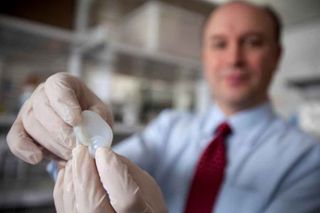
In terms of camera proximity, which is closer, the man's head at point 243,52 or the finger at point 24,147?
the finger at point 24,147

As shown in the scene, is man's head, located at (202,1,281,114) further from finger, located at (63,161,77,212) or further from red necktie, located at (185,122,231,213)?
finger, located at (63,161,77,212)

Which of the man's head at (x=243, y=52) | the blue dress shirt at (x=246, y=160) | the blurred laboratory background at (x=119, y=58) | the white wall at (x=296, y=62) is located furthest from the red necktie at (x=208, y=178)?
the white wall at (x=296, y=62)

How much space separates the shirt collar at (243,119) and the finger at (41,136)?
51 centimetres

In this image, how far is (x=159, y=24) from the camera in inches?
58.7

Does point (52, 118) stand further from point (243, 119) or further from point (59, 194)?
point (243, 119)

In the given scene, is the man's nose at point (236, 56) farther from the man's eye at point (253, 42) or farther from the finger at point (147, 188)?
the finger at point (147, 188)

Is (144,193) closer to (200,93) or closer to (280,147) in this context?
(280,147)

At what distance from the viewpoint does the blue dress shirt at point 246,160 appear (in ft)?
2.20

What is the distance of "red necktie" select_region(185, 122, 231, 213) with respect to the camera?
2.27 feet

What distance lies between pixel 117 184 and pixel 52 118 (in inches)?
5.2

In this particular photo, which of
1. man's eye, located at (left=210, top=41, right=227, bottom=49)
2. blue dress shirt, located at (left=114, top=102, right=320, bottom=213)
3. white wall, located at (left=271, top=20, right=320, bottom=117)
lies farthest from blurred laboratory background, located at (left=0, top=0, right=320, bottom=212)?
man's eye, located at (left=210, top=41, right=227, bottom=49)

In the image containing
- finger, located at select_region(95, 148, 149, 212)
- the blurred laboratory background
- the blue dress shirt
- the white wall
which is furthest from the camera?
the white wall

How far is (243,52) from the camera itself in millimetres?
849

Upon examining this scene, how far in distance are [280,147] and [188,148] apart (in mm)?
242
